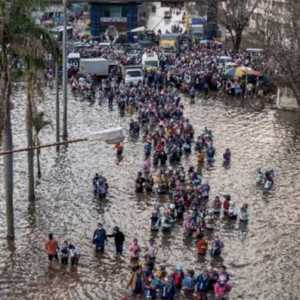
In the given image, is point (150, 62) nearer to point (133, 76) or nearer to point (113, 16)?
point (133, 76)

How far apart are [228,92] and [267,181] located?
2067 cm

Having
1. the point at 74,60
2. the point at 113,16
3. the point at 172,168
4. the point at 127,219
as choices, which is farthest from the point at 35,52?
the point at 113,16

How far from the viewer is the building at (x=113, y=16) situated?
75750 mm

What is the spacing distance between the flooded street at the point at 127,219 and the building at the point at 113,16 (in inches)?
1506

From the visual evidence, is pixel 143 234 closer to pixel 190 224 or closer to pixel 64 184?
pixel 190 224

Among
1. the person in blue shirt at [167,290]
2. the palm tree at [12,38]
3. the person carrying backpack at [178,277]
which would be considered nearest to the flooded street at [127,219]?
the person in blue shirt at [167,290]

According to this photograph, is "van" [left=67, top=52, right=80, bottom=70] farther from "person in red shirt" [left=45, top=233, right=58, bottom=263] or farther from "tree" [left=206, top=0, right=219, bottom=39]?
"person in red shirt" [left=45, top=233, right=58, bottom=263]

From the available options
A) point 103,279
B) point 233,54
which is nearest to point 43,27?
point 103,279

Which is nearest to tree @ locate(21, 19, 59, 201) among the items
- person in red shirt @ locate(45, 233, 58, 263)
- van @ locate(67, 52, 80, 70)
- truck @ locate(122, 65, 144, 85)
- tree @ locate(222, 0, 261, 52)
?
person in red shirt @ locate(45, 233, 58, 263)

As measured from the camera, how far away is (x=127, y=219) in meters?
25.7

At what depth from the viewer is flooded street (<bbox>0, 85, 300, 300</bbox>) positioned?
2091 centimetres

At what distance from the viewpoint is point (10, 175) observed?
23391 mm

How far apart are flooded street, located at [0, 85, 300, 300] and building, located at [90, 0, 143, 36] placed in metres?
38.3

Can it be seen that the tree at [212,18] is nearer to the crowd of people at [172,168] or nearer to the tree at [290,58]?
the crowd of people at [172,168]
